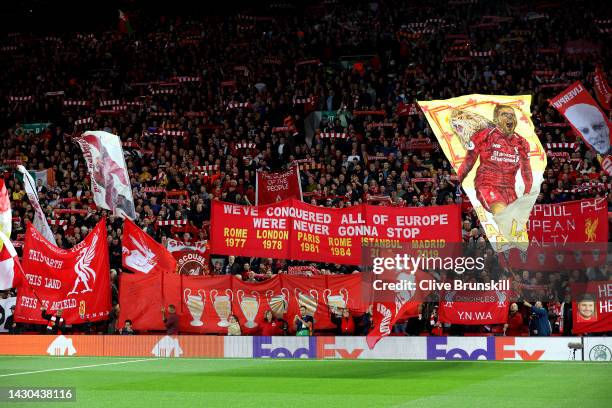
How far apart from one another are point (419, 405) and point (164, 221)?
1868 centimetres

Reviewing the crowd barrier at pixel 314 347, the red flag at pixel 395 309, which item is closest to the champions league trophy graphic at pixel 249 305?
the crowd barrier at pixel 314 347

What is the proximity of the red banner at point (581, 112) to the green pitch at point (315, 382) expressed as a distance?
5726 mm

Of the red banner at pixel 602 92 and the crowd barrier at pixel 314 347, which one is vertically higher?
the red banner at pixel 602 92

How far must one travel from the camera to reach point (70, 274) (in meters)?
27.8

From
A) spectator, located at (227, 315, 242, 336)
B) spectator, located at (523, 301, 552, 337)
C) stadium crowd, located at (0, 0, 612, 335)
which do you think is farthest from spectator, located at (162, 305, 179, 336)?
spectator, located at (523, 301, 552, 337)

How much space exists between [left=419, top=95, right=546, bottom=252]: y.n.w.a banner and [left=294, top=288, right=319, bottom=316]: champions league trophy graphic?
697 centimetres

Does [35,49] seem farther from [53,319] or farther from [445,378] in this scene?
[445,378]

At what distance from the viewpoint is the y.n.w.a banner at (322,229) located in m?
24.8

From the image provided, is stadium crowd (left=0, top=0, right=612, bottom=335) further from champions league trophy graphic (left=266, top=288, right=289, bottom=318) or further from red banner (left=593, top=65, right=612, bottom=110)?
red banner (left=593, top=65, right=612, bottom=110)

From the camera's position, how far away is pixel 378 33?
4534 cm

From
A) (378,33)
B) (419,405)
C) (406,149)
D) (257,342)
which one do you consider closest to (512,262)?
(257,342)

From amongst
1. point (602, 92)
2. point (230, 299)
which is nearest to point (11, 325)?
point (230, 299)

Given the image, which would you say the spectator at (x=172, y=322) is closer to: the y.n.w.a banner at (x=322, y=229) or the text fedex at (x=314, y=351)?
the y.n.w.a banner at (x=322, y=229)

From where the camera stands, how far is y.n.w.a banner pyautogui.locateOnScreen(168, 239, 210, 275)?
29078 mm
